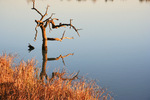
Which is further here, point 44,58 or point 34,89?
point 44,58

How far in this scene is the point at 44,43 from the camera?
17578mm

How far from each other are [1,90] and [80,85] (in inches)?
81.1

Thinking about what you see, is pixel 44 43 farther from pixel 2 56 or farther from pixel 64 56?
pixel 2 56

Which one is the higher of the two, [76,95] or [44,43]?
[44,43]

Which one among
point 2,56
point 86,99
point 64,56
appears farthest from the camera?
point 64,56

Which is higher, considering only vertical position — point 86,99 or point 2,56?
point 2,56

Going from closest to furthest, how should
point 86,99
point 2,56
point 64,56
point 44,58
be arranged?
point 86,99, point 2,56, point 44,58, point 64,56

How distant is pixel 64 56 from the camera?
57.3 feet

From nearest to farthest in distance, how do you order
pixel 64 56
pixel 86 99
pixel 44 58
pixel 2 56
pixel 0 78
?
pixel 86 99 < pixel 0 78 < pixel 2 56 < pixel 44 58 < pixel 64 56

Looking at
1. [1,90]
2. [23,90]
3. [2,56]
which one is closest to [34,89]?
[23,90]

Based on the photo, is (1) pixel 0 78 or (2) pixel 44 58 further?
(2) pixel 44 58

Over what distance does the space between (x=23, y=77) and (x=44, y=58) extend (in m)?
8.35

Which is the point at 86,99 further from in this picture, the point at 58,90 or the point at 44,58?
the point at 44,58

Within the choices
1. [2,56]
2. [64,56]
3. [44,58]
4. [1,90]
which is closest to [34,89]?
[1,90]
